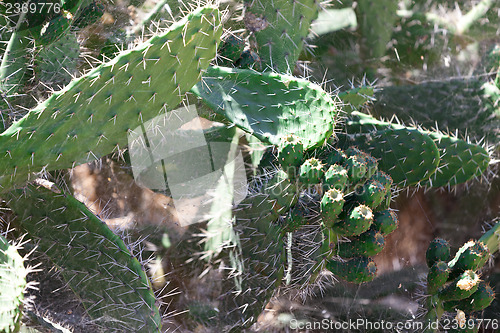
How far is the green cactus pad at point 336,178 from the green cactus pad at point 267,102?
0.40 feet

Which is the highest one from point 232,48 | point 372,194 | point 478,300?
point 232,48

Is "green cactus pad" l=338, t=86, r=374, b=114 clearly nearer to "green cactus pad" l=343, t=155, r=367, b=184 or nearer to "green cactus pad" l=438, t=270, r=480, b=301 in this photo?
"green cactus pad" l=343, t=155, r=367, b=184

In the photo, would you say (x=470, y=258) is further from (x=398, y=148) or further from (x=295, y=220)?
(x=295, y=220)

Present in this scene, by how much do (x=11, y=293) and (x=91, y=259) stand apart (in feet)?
1.15

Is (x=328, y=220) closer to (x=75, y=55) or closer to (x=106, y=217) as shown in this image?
(x=106, y=217)

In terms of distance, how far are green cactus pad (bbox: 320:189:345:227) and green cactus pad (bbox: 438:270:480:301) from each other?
0.56 m

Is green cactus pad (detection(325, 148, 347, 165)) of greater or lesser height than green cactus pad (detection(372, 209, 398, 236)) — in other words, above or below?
above

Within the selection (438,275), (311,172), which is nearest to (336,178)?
(311,172)

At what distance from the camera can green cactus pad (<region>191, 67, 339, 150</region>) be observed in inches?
72.8

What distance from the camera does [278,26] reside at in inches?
84.4

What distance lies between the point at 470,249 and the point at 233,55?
1.18 m

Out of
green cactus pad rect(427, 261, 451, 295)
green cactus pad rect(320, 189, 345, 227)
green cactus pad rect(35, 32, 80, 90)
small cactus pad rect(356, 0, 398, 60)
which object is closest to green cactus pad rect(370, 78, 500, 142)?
small cactus pad rect(356, 0, 398, 60)

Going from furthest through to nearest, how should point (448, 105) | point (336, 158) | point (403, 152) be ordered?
point (448, 105), point (403, 152), point (336, 158)

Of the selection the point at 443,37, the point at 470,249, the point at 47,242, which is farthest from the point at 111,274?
the point at 443,37
